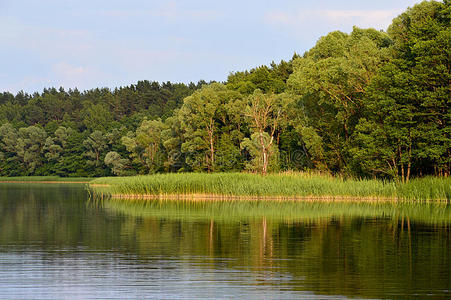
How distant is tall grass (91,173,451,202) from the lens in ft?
136

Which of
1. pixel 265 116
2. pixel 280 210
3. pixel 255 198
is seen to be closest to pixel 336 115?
pixel 265 116

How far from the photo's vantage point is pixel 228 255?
1906 centimetres

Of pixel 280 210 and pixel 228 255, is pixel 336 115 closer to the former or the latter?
pixel 280 210

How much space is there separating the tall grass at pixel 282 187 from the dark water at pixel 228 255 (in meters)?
7.68

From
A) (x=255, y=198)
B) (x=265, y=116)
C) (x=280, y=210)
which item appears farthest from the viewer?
(x=265, y=116)

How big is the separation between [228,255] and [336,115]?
35929 millimetres

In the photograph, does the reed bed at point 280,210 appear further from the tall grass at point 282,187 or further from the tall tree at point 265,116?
the tall tree at point 265,116

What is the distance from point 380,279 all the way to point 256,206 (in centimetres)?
2353

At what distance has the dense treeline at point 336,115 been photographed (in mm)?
45250

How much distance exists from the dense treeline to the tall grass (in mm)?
3646

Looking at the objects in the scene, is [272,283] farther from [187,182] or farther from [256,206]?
[187,182]

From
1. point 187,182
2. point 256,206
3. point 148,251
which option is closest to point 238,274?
point 148,251

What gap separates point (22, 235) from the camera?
25000 mm

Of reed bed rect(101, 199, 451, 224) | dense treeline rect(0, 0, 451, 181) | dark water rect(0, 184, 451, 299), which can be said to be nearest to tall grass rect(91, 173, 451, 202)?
reed bed rect(101, 199, 451, 224)
